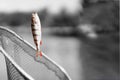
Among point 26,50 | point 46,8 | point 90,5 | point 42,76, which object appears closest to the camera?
point 26,50

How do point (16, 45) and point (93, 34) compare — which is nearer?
point (16, 45)

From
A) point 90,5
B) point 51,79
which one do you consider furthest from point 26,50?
point 90,5

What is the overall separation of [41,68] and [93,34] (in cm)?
2662

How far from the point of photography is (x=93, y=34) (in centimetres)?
2848

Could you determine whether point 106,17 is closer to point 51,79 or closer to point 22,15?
point 22,15

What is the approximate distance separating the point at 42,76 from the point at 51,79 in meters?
0.14

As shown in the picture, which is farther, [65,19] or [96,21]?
[65,19]

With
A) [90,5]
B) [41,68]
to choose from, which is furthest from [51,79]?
[90,5]

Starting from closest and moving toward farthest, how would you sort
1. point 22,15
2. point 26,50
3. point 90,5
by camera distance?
point 26,50
point 22,15
point 90,5

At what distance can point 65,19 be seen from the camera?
3300 centimetres

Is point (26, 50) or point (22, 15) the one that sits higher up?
point (26, 50)

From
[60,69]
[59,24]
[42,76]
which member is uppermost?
[60,69]

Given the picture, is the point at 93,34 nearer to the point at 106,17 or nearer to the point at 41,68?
the point at 106,17

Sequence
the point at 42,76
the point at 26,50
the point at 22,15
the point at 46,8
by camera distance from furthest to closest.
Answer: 1. the point at 46,8
2. the point at 22,15
3. the point at 42,76
4. the point at 26,50
